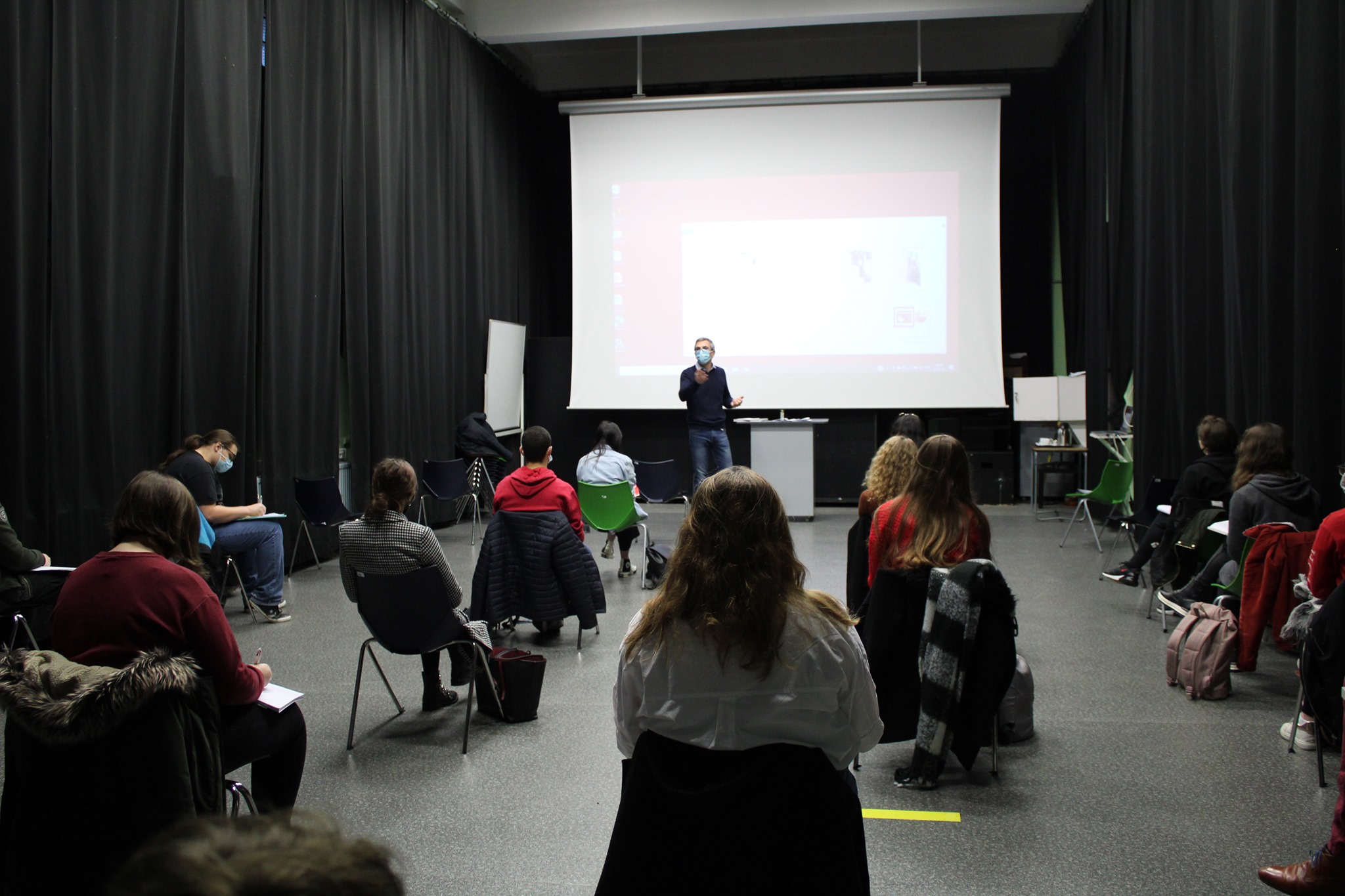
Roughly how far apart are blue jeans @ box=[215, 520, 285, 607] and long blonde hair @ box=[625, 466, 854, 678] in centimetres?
411

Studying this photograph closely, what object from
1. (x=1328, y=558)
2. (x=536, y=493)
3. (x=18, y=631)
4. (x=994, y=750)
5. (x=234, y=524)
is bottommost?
(x=994, y=750)

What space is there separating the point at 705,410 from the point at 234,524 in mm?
4120

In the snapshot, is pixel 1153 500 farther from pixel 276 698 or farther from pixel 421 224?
pixel 421 224

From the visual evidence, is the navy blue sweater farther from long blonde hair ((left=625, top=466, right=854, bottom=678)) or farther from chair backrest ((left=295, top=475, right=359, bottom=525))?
long blonde hair ((left=625, top=466, right=854, bottom=678))

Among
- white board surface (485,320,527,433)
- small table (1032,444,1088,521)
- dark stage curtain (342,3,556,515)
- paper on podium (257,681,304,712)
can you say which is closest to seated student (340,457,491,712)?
paper on podium (257,681,304,712)

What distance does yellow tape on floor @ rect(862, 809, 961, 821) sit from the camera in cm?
272

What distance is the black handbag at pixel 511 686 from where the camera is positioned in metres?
3.52

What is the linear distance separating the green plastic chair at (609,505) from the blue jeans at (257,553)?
1742 millimetres

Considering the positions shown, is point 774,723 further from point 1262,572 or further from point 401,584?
point 1262,572

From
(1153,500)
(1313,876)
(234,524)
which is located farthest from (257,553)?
(1153,500)

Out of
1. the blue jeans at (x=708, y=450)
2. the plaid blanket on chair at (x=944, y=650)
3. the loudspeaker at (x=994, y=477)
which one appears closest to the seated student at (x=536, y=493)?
the plaid blanket on chair at (x=944, y=650)

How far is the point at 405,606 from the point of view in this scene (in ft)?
10.4

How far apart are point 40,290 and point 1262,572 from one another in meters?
5.25

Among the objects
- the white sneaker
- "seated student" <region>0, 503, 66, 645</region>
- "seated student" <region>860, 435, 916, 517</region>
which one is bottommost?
the white sneaker
